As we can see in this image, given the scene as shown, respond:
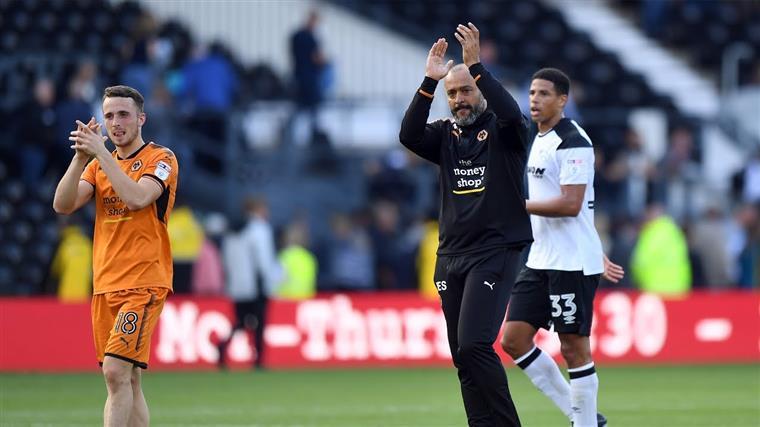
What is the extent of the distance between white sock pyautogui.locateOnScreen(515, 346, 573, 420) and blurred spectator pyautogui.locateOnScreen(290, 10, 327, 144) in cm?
1263

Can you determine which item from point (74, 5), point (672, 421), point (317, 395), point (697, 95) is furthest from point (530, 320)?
point (697, 95)

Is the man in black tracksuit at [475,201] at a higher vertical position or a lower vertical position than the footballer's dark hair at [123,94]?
lower

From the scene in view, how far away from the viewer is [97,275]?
29.4ft

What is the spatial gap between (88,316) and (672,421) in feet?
29.0

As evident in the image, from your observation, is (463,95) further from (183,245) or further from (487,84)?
(183,245)

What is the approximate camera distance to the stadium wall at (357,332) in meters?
18.8

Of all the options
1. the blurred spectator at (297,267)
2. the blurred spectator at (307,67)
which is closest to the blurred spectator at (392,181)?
the blurred spectator at (307,67)

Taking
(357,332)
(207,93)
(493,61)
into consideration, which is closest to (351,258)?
(357,332)

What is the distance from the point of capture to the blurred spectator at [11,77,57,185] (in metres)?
20.8

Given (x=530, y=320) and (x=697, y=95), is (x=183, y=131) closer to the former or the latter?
(x=697, y=95)

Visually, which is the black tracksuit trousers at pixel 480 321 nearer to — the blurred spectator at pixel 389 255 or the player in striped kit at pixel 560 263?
the player in striped kit at pixel 560 263

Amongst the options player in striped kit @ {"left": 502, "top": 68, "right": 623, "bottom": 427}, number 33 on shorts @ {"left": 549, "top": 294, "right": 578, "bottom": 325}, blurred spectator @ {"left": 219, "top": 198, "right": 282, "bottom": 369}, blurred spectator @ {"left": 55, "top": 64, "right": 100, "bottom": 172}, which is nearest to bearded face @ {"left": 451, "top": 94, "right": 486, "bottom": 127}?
player in striped kit @ {"left": 502, "top": 68, "right": 623, "bottom": 427}

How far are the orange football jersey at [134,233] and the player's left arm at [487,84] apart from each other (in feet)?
6.24

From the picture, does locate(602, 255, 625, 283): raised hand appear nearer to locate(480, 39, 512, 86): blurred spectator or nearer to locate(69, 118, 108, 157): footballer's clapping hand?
locate(69, 118, 108, 157): footballer's clapping hand
